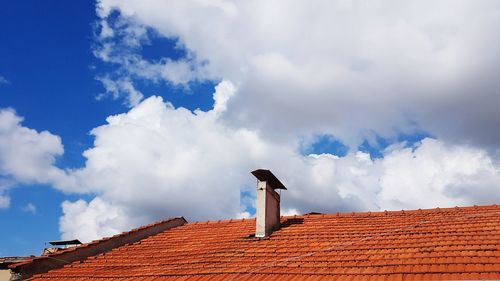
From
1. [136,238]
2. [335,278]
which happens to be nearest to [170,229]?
[136,238]

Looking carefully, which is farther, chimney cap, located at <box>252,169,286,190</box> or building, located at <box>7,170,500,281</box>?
chimney cap, located at <box>252,169,286,190</box>

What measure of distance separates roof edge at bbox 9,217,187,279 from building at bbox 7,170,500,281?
3 centimetres

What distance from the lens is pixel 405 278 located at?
7543mm

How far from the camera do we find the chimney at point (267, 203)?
39.8 ft

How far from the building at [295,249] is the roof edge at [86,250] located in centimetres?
3

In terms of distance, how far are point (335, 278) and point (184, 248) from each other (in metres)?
5.41

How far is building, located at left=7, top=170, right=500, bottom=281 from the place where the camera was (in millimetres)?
8211

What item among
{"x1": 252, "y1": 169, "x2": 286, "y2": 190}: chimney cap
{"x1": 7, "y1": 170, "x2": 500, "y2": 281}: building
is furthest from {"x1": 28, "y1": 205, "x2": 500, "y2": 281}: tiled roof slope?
{"x1": 252, "y1": 169, "x2": 286, "y2": 190}: chimney cap

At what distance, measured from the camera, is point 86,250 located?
13.2 m

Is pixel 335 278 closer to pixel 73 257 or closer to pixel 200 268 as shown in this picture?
pixel 200 268

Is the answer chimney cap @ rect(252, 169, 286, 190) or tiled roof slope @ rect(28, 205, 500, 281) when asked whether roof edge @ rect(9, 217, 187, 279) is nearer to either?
tiled roof slope @ rect(28, 205, 500, 281)

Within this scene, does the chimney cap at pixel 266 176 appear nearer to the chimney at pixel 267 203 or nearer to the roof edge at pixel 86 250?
the chimney at pixel 267 203

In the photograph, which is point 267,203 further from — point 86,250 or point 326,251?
point 86,250

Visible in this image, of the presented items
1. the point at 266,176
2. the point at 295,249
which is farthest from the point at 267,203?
the point at 295,249
